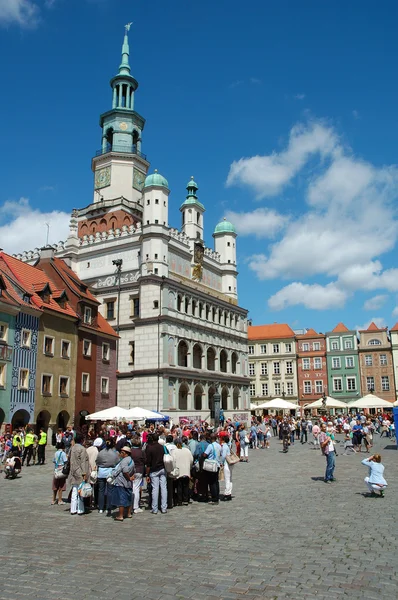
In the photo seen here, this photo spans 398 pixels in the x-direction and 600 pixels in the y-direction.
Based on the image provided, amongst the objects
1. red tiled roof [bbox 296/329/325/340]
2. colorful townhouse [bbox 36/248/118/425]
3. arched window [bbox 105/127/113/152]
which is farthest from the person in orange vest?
red tiled roof [bbox 296/329/325/340]

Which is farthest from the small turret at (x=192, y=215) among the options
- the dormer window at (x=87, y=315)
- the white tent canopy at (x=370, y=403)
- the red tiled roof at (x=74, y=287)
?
the white tent canopy at (x=370, y=403)

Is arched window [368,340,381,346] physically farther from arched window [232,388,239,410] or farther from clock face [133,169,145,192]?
clock face [133,169,145,192]

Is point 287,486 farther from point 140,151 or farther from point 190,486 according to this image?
point 140,151

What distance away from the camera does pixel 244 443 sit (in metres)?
24.4

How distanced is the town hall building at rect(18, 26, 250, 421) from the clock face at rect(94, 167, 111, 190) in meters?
0.13

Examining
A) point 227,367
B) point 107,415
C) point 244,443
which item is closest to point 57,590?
point 244,443

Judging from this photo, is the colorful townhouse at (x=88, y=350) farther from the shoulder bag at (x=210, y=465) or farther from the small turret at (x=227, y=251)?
the small turret at (x=227, y=251)

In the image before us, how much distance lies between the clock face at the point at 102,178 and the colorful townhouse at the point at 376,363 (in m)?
42.3

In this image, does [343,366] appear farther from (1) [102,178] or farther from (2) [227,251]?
(1) [102,178]

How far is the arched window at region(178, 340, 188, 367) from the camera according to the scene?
53513mm

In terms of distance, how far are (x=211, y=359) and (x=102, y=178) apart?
25.3 m

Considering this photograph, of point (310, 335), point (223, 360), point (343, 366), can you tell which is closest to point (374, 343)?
point (343, 366)

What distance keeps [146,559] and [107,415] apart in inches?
805

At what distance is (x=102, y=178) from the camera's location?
209 feet
